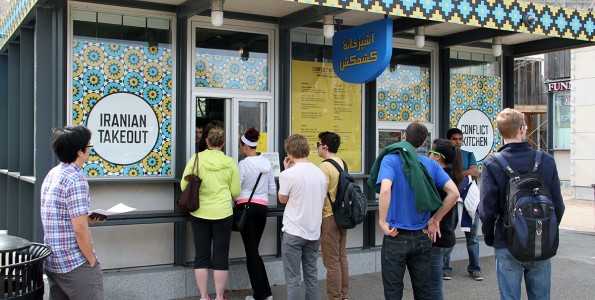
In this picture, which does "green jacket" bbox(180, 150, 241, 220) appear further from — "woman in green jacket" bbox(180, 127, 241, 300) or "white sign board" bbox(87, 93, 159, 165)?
"white sign board" bbox(87, 93, 159, 165)

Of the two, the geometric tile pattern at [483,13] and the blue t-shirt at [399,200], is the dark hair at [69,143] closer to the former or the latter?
the blue t-shirt at [399,200]

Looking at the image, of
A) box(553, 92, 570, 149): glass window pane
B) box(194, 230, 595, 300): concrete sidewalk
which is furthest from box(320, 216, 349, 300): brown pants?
box(553, 92, 570, 149): glass window pane

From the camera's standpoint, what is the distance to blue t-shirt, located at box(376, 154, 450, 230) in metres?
4.52

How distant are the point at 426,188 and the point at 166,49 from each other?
10.8ft

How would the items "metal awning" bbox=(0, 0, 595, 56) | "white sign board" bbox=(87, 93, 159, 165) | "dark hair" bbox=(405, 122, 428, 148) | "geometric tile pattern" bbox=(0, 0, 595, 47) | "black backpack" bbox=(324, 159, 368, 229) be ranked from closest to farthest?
1. "dark hair" bbox=(405, 122, 428, 148)
2. "black backpack" bbox=(324, 159, 368, 229)
3. "geometric tile pattern" bbox=(0, 0, 595, 47)
4. "metal awning" bbox=(0, 0, 595, 56)
5. "white sign board" bbox=(87, 93, 159, 165)

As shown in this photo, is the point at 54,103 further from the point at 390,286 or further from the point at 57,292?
the point at 390,286

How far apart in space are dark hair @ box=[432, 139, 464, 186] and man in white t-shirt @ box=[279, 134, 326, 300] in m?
1.19

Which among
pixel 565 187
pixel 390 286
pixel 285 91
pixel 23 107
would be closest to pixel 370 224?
pixel 285 91

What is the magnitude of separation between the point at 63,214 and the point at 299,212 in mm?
2176

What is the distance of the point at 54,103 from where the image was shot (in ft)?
19.3

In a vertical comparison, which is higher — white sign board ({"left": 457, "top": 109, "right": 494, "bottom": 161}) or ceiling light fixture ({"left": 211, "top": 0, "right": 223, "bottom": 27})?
ceiling light fixture ({"left": 211, "top": 0, "right": 223, "bottom": 27})

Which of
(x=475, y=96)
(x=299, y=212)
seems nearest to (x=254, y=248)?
(x=299, y=212)

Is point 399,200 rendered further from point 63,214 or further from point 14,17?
point 14,17

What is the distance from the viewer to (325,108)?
7.33 m
